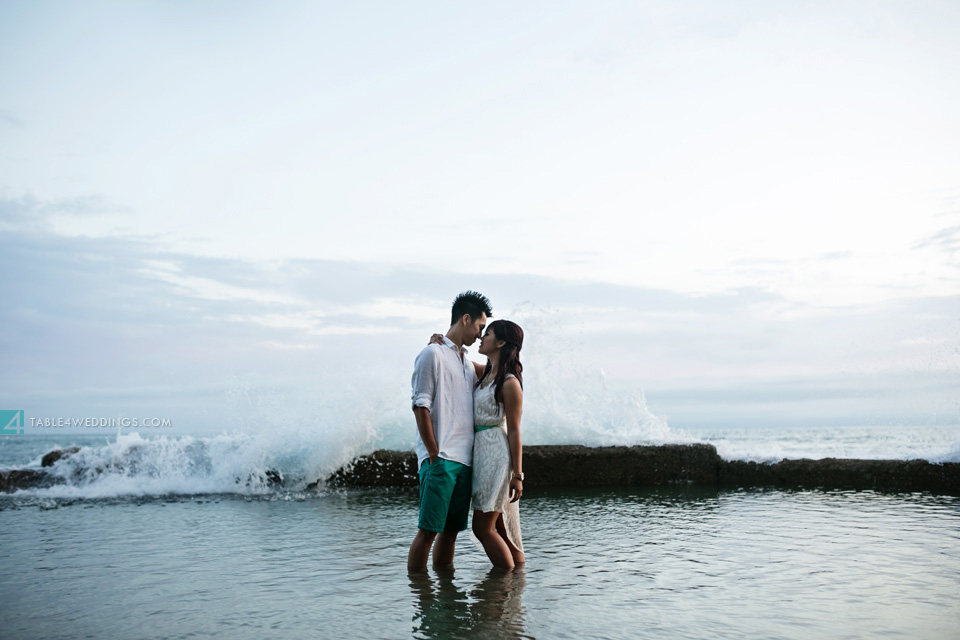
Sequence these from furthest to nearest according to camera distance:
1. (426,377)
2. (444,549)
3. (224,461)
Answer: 1. (224,461)
2. (444,549)
3. (426,377)

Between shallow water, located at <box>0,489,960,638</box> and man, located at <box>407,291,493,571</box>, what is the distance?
37 centimetres

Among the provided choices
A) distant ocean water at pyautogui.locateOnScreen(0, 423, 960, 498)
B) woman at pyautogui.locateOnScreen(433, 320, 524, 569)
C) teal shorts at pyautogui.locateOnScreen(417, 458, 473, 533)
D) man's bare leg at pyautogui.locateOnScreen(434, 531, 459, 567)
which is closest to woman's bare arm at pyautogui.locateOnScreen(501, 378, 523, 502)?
woman at pyautogui.locateOnScreen(433, 320, 524, 569)

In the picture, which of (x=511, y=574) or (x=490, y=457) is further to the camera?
(x=511, y=574)

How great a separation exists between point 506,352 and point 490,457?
24.8 inches

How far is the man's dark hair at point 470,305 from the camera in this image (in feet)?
14.8

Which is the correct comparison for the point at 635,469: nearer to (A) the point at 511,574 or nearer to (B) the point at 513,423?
(A) the point at 511,574

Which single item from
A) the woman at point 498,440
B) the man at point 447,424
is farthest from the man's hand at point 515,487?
the man at point 447,424

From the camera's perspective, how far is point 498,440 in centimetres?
438

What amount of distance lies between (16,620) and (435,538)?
2.28 metres

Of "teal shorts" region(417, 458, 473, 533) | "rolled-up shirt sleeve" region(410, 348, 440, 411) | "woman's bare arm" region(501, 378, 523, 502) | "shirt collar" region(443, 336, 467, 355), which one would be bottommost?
"teal shorts" region(417, 458, 473, 533)

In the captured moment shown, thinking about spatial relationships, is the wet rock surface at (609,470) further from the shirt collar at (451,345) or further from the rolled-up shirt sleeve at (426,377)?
the rolled-up shirt sleeve at (426,377)

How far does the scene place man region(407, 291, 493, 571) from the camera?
4.25 meters

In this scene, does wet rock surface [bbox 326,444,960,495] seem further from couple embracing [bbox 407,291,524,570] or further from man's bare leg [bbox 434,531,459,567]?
couple embracing [bbox 407,291,524,570]

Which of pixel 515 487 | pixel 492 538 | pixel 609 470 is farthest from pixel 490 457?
pixel 609 470
